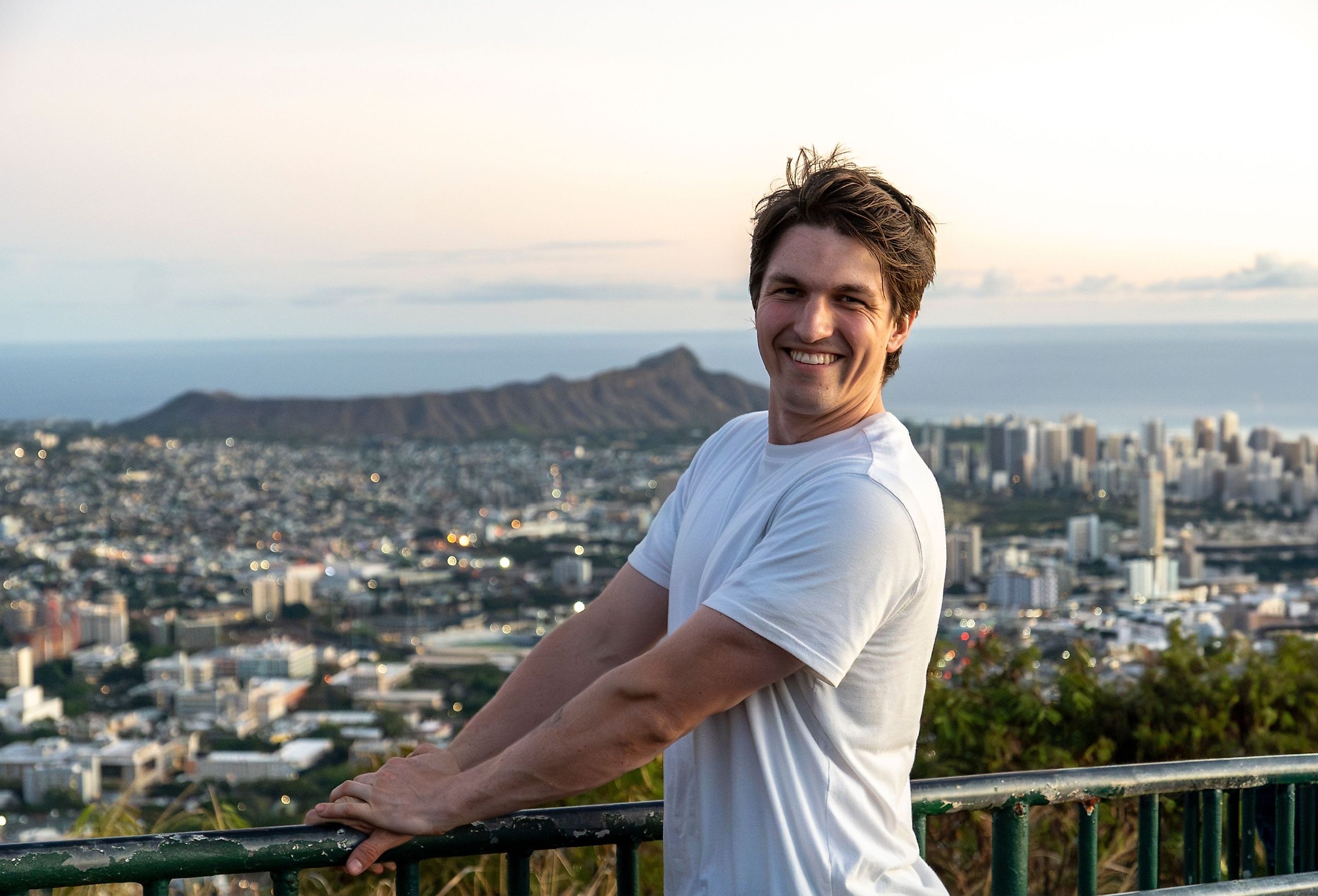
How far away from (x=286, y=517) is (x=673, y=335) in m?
7.92

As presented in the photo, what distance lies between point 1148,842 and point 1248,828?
239 millimetres

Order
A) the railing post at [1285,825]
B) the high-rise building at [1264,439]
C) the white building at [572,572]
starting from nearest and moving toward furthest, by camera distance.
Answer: the railing post at [1285,825], the high-rise building at [1264,439], the white building at [572,572]

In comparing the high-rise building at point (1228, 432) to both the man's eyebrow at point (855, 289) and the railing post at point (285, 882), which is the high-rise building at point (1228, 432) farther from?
the railing post at point (285, 882)

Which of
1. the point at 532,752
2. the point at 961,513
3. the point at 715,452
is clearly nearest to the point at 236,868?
the point at 532,752

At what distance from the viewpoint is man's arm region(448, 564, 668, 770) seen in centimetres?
215

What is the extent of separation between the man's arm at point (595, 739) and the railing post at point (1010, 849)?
0.72 meters

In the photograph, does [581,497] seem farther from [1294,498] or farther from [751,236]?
[751,236]

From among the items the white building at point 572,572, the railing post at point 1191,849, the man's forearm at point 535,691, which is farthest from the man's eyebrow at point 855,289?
the white building at point 572,572

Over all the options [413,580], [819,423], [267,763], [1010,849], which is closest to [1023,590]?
[267,763]

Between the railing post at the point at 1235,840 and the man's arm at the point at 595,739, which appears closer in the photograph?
the man's arm at the point at 595,739

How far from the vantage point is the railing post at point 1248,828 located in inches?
93.8

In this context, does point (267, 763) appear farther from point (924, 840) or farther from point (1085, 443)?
point (924, 840)

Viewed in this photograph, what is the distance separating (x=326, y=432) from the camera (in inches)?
990

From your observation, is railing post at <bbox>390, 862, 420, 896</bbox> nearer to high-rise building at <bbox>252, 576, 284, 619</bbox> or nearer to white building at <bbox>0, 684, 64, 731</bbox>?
white building at <bbox>0, 684, 64, 731</bbox>
